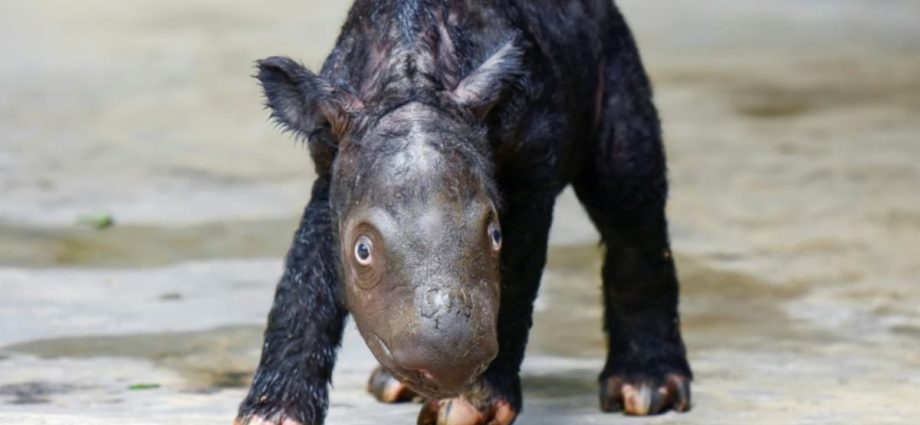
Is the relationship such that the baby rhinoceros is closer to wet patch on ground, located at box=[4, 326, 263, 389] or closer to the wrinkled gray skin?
the wrinkled gray skin

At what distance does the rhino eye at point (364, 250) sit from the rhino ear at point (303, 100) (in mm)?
471

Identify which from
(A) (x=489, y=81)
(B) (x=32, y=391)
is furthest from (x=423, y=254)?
(B) (x=32, y=391)

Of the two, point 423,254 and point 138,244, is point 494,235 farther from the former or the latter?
point 138,244

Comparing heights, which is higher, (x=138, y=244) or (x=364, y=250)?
(x=364, y=250)

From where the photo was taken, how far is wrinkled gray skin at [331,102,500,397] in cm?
516

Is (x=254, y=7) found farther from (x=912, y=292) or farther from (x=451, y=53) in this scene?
(x=451, y=53)

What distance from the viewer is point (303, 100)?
A: 5.78 m

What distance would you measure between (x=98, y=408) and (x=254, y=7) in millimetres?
11732

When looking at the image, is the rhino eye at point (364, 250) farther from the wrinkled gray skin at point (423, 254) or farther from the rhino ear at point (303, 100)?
the rhino ear at point (303, 100)

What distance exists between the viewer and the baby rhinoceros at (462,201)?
207 inches

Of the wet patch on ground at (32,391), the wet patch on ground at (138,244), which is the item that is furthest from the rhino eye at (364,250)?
the wet patch on ground at (138,244)

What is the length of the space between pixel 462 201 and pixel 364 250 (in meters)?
0.30

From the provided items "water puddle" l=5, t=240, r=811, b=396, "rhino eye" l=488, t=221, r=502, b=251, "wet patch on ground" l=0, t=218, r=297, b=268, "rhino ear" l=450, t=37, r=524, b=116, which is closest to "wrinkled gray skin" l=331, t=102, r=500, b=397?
"rhino eye" l=488, t=221, r=502, b=251

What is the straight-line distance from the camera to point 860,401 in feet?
24.1
